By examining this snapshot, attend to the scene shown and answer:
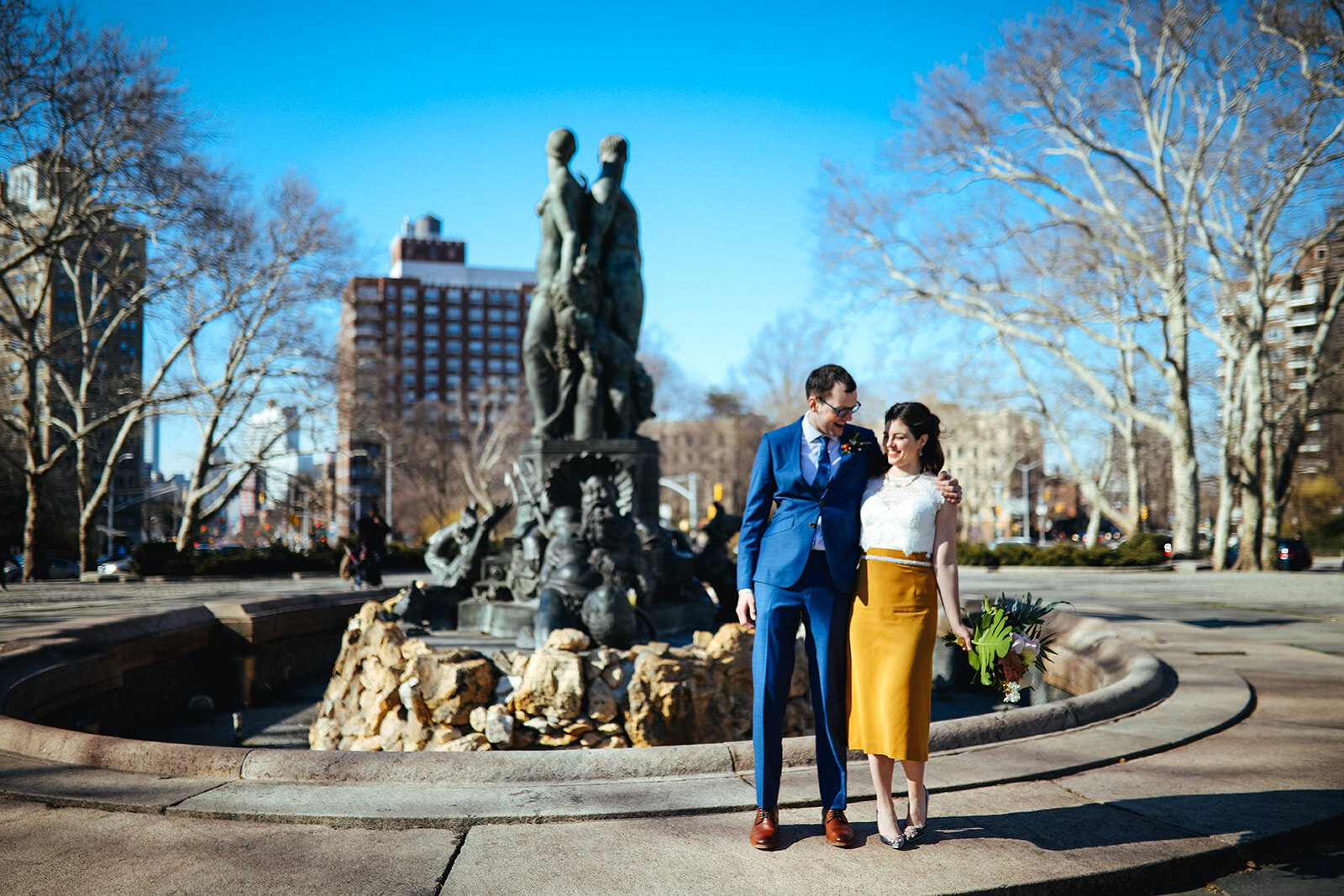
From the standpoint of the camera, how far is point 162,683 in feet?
26.5

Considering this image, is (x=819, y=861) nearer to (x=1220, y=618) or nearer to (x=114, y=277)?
(x=1220, y=618)

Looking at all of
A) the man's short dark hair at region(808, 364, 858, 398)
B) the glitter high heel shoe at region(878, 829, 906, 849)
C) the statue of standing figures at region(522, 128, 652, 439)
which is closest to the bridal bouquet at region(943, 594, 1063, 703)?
the glitter high heel shoe at region(878, 829, 906, 849)

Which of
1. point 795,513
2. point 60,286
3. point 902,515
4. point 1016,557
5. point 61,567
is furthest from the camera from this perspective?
point 61,567

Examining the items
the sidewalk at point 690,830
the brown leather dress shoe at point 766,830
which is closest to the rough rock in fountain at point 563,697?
the sidewalk at point 690,830

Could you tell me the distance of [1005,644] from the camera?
139 inches

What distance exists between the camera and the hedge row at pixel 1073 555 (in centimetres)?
2905

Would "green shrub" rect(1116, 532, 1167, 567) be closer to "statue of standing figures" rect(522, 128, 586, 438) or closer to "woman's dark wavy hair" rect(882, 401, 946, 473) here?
"statue of standing figures" rect(522, 128, 586, 438)

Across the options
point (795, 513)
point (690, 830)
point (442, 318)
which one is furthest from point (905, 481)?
point (442, 318)

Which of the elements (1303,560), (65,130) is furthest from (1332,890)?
(1303,560)

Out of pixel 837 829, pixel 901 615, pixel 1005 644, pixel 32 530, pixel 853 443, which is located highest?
pixel 853 443

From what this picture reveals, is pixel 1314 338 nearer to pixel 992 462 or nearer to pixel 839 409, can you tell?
pixel 839 409

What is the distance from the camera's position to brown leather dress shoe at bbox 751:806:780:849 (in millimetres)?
3383

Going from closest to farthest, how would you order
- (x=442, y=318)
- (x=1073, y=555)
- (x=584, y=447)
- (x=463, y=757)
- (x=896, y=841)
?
(x=896, y=841) → (x=463, y=757) → (x=584, y=447) → (x=1073, y=555) → (x=442, y=318)

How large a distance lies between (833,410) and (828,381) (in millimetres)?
113
